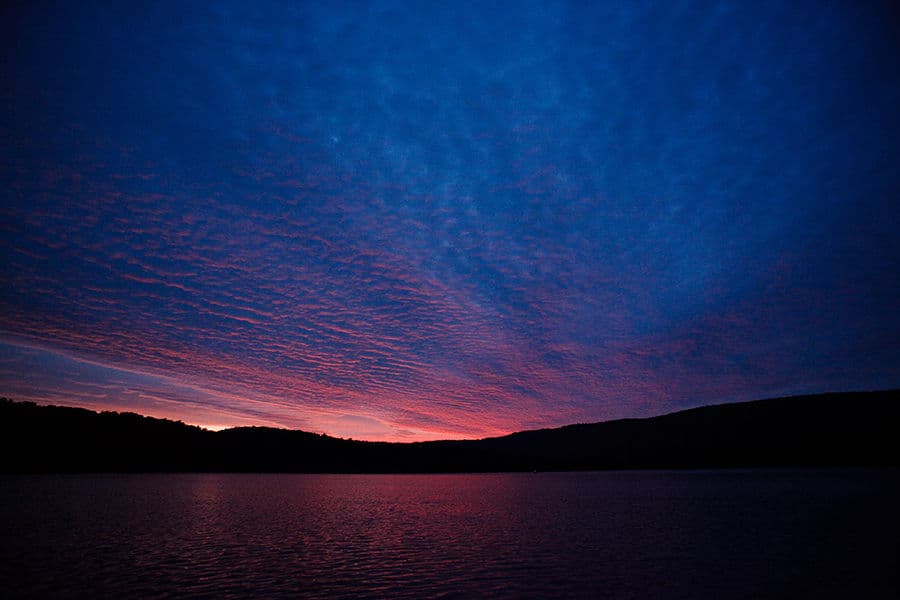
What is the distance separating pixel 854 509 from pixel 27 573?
88926 millimetres

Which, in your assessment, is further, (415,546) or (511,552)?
(415,546)

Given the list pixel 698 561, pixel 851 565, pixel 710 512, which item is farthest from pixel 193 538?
pixel 710 512

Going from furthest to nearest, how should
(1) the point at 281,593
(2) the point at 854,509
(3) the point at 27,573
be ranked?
(2) the point at 854,509
(3) the point at 27,573
(1) the point at 281,593

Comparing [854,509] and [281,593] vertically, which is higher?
[854,509]

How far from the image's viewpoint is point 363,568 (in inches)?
1259

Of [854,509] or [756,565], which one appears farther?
[854,509]

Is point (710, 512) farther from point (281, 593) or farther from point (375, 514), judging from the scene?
point (281, 593)

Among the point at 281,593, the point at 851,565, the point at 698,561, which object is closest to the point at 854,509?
the point at 851,565

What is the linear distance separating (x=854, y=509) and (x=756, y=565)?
4721 cm

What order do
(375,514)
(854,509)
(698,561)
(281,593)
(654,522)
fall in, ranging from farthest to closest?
1. (375,514)
2. (854,509)
3. (654,522)
4. (698,561)
5. (281,593)

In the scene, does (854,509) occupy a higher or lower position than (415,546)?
higher

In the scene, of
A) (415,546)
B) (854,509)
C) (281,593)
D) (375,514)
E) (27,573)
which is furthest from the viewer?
(375,514)

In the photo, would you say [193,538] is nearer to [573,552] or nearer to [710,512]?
[573,552]

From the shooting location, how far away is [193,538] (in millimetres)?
44531
